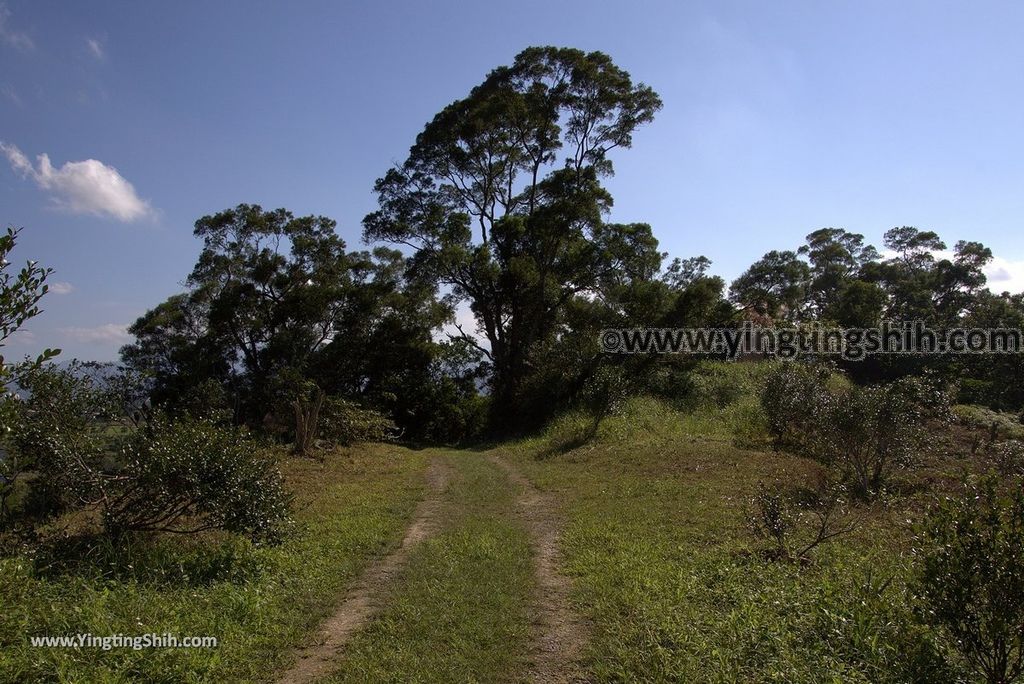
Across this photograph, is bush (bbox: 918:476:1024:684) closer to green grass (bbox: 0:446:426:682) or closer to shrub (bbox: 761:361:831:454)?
green grass (bbox: 0:446:426:682)

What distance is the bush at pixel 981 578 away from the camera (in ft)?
10.3

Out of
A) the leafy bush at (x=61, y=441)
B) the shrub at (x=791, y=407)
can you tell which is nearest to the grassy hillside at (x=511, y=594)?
the leafy bush at (x=61, y=441)

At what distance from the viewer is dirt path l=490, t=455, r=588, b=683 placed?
388 centimetres

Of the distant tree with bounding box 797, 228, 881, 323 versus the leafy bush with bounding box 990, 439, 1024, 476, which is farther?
the distant tree with bounding box 797, 228, 881, 323

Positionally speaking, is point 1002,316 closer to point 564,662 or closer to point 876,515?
point 876,515

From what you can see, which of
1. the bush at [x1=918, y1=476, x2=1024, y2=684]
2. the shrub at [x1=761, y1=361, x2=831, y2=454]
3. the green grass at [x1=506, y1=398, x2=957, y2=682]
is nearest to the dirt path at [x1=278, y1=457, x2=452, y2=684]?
the green grass at [x1=506, y1=398, x2=957, y2=682]

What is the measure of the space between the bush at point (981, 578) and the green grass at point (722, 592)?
360mm

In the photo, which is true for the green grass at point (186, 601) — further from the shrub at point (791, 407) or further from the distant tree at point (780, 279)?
the distant tree at point (780, 279)

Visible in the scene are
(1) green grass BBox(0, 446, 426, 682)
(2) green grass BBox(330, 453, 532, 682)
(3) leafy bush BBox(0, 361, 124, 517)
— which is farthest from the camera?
(3) leafy bush BBox(0, 361, 124, 517)

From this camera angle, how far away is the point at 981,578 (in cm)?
324

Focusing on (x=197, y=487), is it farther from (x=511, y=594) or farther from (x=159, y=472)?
(x=511, y=594)

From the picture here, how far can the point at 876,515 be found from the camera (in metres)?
8.26

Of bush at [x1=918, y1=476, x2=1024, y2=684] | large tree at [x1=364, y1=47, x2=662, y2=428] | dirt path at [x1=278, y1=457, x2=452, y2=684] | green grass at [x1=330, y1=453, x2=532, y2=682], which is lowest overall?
dirt path at [x1=278, y1=457, x2=452, y2=684]

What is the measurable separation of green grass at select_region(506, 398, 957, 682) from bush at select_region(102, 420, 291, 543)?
3640 mm
